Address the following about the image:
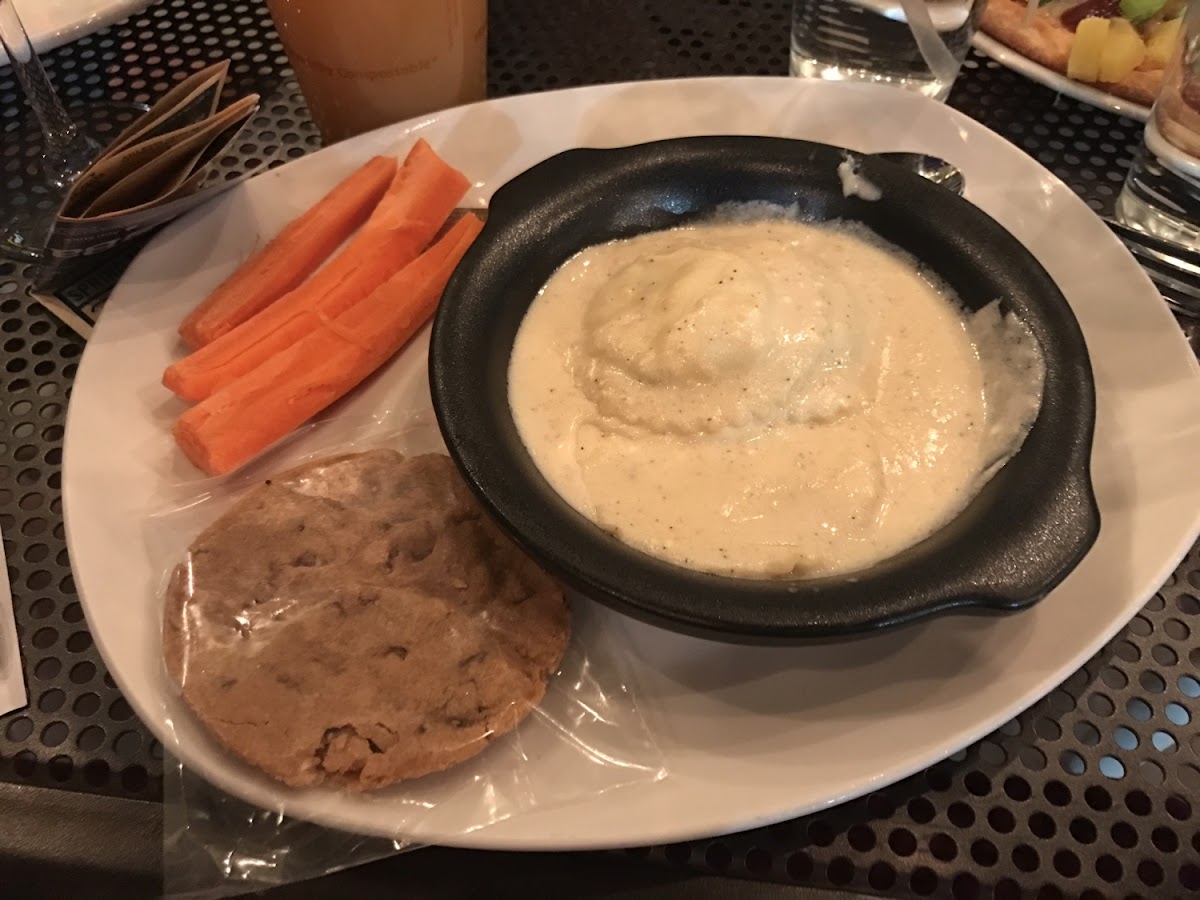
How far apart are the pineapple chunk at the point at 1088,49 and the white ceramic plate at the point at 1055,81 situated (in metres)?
0.02

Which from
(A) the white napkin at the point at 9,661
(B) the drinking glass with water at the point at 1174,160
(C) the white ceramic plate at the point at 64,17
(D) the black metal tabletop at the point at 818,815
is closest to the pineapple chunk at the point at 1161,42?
(B) the drinking glass with water at the point at 1174,160

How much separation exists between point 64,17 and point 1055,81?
5.45ft

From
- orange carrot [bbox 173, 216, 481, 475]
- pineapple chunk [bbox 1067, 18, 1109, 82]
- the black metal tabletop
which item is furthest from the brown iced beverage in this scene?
pineapple chunk [bbox 1067, 18, 1109, 82]

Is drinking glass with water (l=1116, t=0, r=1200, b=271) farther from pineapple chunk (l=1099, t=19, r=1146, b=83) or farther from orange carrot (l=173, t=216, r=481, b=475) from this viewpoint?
orange carrot (l=173, t=216, r=481, b=475)

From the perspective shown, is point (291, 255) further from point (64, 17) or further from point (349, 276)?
point (64, 17)

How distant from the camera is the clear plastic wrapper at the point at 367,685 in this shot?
35.8 inches

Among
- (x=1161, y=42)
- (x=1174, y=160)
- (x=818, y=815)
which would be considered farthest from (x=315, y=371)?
(x=1161, y=42)

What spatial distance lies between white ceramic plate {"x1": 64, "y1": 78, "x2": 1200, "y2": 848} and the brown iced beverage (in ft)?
0.29

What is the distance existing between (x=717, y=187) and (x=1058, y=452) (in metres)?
0.59

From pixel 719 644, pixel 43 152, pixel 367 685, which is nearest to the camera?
pixel 367 685

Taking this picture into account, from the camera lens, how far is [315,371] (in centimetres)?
125

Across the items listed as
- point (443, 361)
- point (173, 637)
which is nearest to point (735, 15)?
point (443, 361)

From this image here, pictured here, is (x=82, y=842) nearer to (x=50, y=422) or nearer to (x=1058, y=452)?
(x=50, y=422)

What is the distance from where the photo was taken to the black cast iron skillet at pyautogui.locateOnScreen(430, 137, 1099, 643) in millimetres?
890
